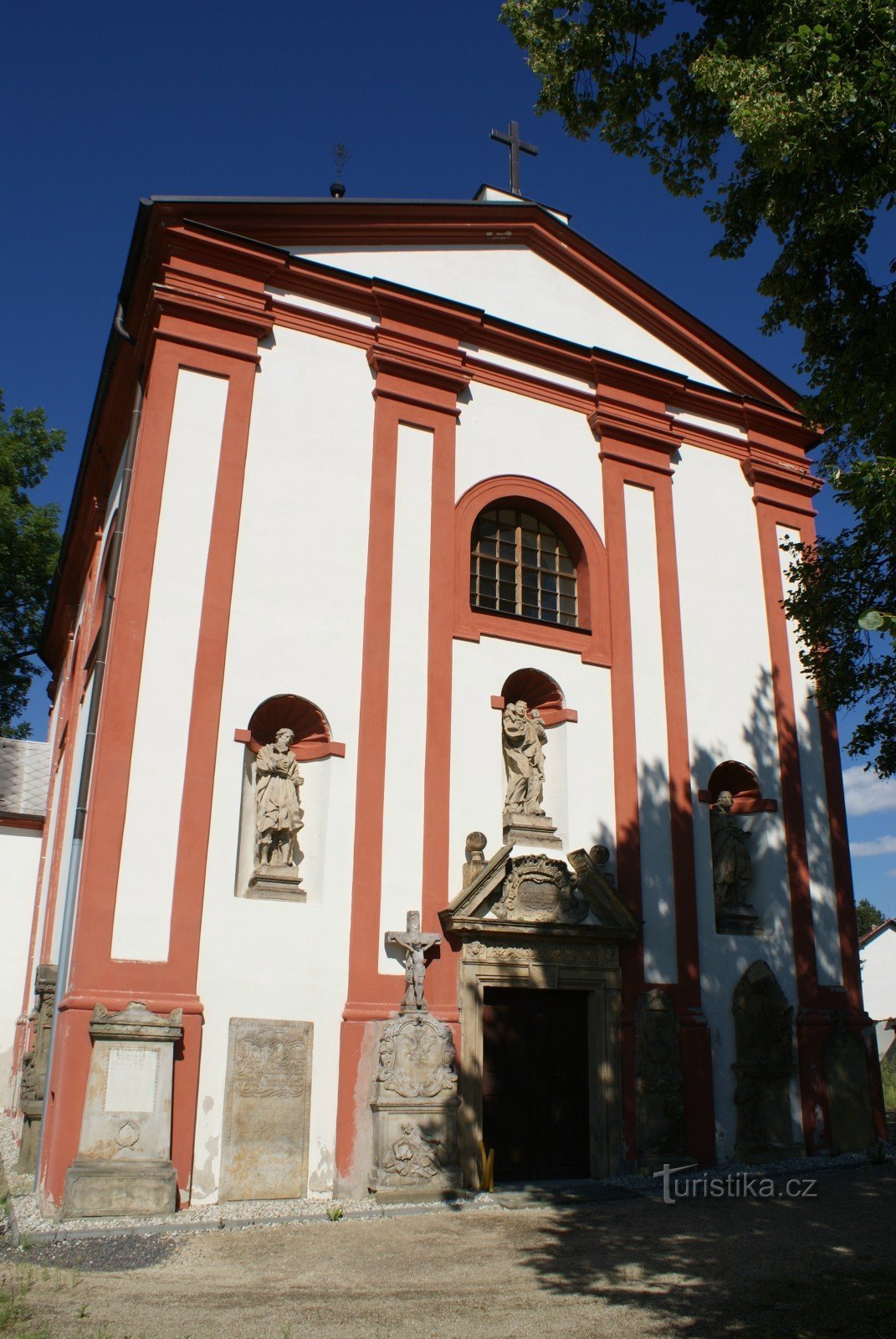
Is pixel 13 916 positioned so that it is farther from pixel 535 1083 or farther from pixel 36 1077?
pixel 535 1083

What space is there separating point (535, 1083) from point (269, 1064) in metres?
2.86

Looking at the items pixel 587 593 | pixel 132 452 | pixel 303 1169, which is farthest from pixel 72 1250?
pixel 587 593

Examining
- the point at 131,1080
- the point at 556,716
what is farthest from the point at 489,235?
the point at 131,1080

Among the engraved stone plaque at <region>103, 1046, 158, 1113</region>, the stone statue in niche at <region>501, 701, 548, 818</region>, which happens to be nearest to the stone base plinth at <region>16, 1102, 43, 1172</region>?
the engraved stone plaque at <region>103, 1046, 158, 1113</region>

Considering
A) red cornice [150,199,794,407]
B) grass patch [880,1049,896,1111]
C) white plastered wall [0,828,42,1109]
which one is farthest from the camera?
grass patch [880,1049,896,1111]

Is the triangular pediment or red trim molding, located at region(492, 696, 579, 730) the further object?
red trim molding, located at region(492, 696, 579, 730)

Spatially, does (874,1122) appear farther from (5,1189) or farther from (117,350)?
(117,350)

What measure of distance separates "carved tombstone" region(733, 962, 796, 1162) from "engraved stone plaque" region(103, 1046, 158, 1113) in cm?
631

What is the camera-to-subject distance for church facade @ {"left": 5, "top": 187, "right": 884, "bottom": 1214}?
9.73m

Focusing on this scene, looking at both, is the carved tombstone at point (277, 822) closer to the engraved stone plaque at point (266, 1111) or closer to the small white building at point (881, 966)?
the engraved stone plaque at point (266, 1111)

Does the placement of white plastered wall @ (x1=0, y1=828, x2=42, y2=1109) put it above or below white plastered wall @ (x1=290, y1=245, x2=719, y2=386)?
below

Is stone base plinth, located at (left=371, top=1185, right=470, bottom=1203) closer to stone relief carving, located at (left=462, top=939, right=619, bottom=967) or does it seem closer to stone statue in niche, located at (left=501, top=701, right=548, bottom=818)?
stone relief carving, located at (left=462, top=939, right=619, bottom=967)

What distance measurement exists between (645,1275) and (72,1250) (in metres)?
3.83

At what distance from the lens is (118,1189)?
8.55 meters
